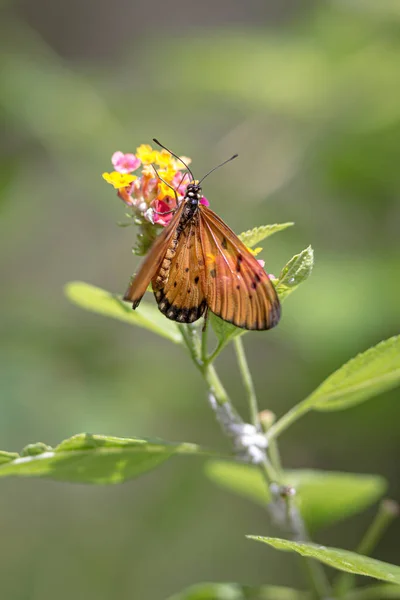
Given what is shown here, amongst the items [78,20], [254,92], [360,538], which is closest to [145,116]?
[254,92]

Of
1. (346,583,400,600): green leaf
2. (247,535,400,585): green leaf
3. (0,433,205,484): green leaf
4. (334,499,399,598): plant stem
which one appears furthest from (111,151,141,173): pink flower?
(346,583,400,600): green leaf

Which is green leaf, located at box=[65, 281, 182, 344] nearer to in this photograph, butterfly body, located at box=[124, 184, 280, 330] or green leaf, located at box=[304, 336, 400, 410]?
butterfly body, located at box=[124, 184, 280, 330]

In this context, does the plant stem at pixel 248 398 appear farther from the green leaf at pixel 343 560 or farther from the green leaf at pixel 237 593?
the green leaf at pixel 343 560

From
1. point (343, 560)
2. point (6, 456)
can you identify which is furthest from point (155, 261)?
point (343, 560)

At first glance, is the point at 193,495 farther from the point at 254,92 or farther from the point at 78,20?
the point at 78,20

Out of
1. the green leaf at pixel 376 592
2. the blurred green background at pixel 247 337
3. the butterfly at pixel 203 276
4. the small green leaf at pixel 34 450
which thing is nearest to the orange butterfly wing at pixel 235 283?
the butterfly at pixel 203 276

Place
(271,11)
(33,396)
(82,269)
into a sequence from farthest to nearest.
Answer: (271,11) < (82,269) < (33,396)

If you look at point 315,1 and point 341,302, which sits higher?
point 315,1
